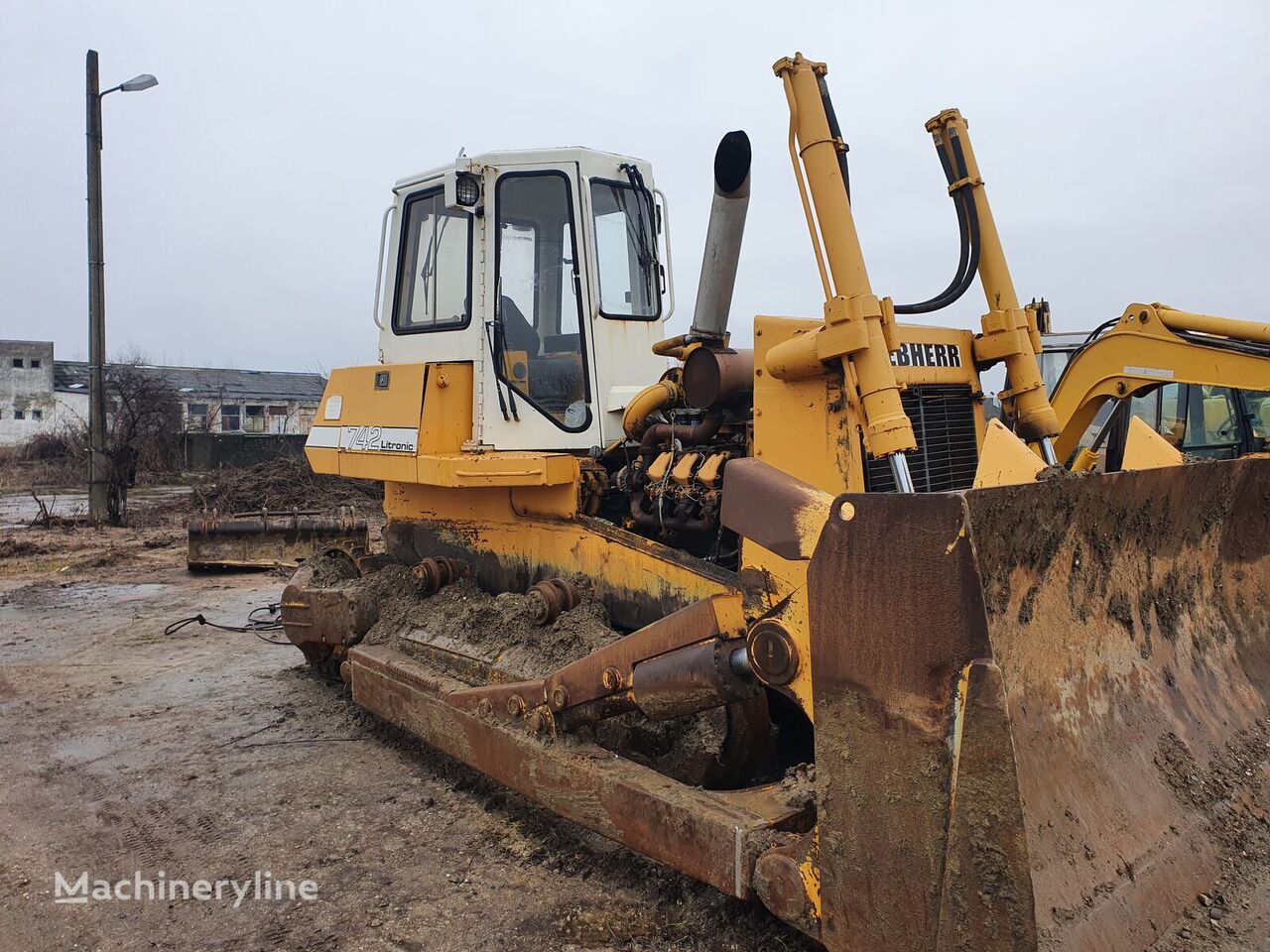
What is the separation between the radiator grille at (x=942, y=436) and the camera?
352 cm

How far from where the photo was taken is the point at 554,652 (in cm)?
376

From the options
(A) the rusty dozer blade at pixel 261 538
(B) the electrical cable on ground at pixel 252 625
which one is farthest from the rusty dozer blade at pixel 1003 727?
(A) the rusty dozer blade at pixel 261 538

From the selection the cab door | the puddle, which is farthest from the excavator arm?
the puddle

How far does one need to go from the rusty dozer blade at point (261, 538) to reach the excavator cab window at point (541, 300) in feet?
19.5

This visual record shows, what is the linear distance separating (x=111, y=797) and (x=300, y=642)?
1.54m

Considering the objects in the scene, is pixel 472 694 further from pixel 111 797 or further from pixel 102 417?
pixel 102 417

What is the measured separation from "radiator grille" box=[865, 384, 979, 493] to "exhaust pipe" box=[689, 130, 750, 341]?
957 mm

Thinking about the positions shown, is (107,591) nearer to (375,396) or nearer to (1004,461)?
(375,396)

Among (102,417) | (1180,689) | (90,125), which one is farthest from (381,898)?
(90,125)

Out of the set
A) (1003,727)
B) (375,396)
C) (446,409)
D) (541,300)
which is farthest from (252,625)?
(1003,727)

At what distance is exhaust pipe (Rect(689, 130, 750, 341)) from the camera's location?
3721 mm

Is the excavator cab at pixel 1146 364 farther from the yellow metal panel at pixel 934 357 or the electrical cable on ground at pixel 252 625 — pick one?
the electrical cable on ground at pixel 252 625

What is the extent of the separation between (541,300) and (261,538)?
23.4 feet

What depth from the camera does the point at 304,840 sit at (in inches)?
140
